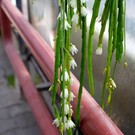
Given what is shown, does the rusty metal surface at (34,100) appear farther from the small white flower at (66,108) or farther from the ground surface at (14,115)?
the small white flower at (66,108)

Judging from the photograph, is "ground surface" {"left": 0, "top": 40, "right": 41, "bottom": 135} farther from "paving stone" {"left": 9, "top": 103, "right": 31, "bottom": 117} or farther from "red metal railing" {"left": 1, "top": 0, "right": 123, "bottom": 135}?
"red metal railing" {"left": 1, "top": 0, "right": 123, "bottom": 135}

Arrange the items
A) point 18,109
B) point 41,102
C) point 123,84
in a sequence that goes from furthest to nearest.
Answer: point 18,109
point 41,102
point 123,84

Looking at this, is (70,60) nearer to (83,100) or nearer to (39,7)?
(83,100)

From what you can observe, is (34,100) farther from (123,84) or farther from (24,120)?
(123,84)

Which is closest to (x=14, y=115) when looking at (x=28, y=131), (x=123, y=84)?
(x=28, y=131)

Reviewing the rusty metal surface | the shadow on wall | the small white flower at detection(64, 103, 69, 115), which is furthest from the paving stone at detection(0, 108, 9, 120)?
the small white flower at detection(64, 103, 69, 115)

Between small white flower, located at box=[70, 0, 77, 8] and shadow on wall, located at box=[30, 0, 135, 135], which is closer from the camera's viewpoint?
small white flower, located at box=[70, 0, 77, 8]

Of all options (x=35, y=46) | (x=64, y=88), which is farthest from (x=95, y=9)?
(x=35, y=46)
